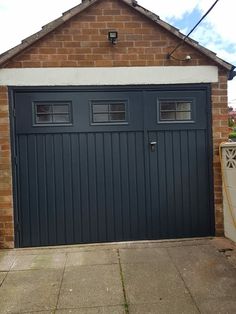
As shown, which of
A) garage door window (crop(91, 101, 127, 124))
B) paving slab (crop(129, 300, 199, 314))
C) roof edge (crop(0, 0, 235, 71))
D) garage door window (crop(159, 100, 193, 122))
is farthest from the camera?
garage door window (crop(159, 100, 193, 122))

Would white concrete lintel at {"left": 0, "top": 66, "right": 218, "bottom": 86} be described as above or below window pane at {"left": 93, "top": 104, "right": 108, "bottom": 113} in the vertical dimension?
above

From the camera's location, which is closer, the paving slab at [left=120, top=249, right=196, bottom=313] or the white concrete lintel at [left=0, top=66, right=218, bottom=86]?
the paving slab at [left=120, top=249, right=196, bottom=313]

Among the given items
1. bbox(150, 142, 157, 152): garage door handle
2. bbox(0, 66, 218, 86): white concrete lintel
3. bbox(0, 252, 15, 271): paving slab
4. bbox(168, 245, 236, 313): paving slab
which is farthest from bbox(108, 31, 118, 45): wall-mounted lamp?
bbox(0, 252, 15, 271): paving slab

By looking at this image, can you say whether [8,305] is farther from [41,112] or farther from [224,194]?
[224,194]

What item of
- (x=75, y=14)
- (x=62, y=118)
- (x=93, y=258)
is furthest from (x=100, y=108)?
(x=93, y=258)

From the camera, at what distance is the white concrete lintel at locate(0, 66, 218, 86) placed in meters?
5.06

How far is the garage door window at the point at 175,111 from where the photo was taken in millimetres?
5348

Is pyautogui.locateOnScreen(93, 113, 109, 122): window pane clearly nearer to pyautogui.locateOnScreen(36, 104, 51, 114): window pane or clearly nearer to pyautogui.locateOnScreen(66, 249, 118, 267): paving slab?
pyautogui.locateOnScreen(36, 104, 51, 114): window pane

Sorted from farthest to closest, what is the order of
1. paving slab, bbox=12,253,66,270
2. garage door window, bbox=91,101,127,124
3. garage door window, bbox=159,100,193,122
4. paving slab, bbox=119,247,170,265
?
garage door window, bbox=159,100,193,122
garage door window, bbox=91,101,127,124
paving slab, bbox=119,247,170,265
paving slab, bbox=12,253,66,270

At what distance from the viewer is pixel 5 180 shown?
5.08 m

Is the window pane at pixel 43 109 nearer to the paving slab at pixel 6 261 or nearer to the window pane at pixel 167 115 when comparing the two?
the window pane at pixel 167 115

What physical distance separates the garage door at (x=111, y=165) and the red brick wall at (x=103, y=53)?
172mm

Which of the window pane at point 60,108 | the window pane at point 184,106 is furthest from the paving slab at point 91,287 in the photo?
the window pane at point 184,106

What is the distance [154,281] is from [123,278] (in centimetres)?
38
